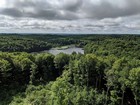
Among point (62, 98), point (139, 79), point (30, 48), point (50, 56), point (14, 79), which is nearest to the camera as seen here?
point (62, 98)

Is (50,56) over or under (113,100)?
over

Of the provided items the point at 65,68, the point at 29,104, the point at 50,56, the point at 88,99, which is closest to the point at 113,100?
the point at 88,99

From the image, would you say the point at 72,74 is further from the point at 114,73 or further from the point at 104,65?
the point at 114,73

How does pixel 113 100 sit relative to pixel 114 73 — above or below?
below

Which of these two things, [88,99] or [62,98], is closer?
[62,98]

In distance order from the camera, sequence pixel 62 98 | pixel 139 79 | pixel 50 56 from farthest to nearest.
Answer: pixel 50 56
pixel 139 79
pixel 62 98

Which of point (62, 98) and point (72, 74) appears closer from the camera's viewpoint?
point (62, 98)

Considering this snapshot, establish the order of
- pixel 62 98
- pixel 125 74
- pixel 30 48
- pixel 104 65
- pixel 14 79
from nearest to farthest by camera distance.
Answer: pixel 62 98, pixel 125 74, pixel 104 65, pixel 14 79, pixel 30 48

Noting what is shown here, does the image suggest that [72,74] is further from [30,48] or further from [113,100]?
[30,48]

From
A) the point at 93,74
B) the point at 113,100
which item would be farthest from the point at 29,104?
the point at 93,74
